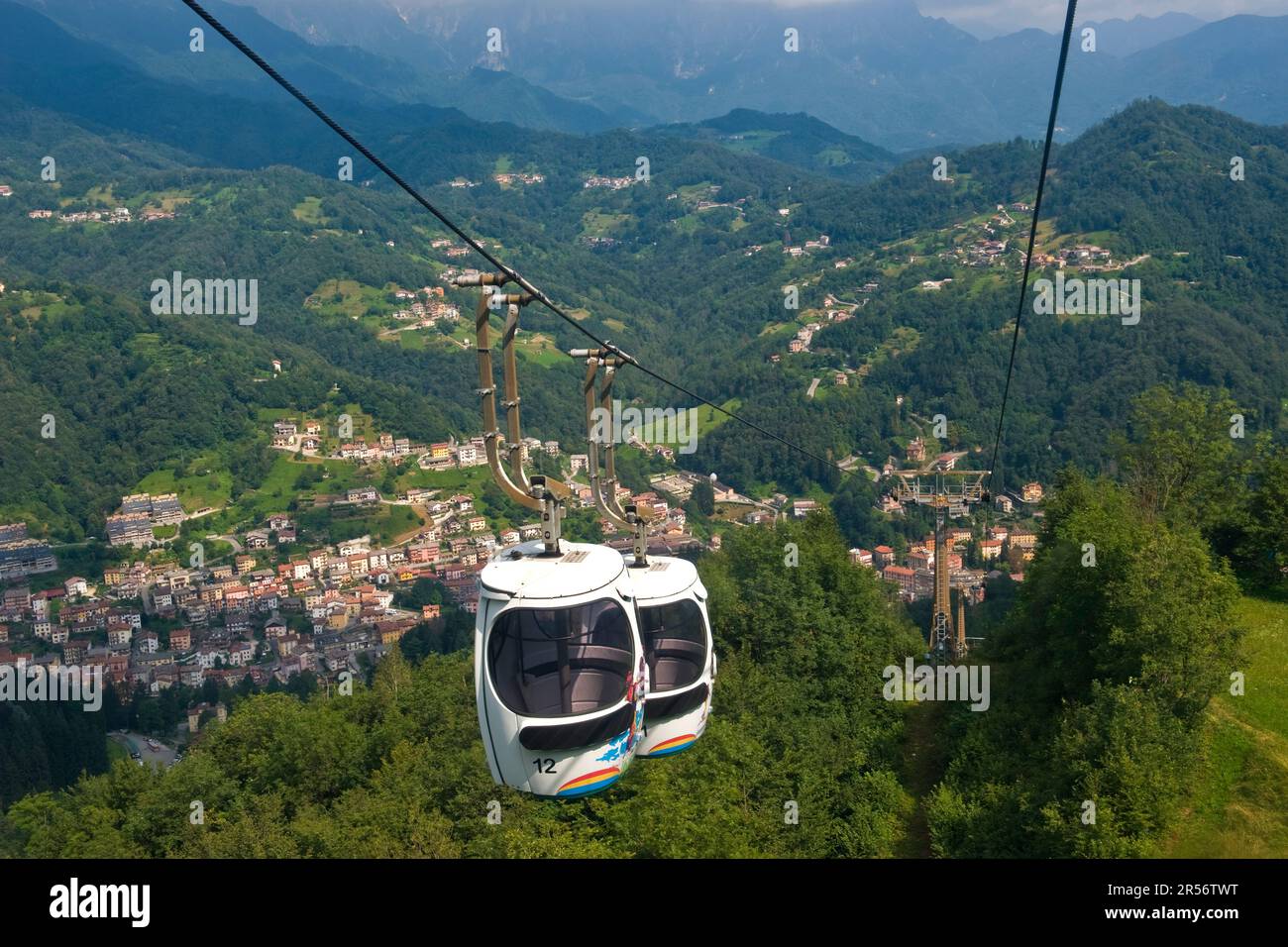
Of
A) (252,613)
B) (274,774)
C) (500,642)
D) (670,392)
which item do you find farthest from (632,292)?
(500,642)

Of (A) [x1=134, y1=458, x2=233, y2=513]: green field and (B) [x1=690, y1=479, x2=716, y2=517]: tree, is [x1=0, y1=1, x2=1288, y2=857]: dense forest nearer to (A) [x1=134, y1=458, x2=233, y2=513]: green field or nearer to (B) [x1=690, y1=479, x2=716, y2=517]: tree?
(A) [x1=134, y1=458, x2=233, y2=513]: green field

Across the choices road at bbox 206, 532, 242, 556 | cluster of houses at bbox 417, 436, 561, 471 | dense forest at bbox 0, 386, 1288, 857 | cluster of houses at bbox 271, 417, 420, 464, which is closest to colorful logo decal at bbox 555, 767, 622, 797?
dense forest at bbox 0, 386, 1288, 857

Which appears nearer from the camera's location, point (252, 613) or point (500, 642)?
point (500, 642)

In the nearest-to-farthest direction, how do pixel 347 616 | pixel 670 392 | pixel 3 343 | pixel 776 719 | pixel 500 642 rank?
pixel 500 642 → pixel 776 719 → pixel 347 616 → pixel 3 343 → pixel 670 392

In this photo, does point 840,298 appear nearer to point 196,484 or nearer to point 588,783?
point 196,484

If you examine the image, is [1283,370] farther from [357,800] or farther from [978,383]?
[357,800]
